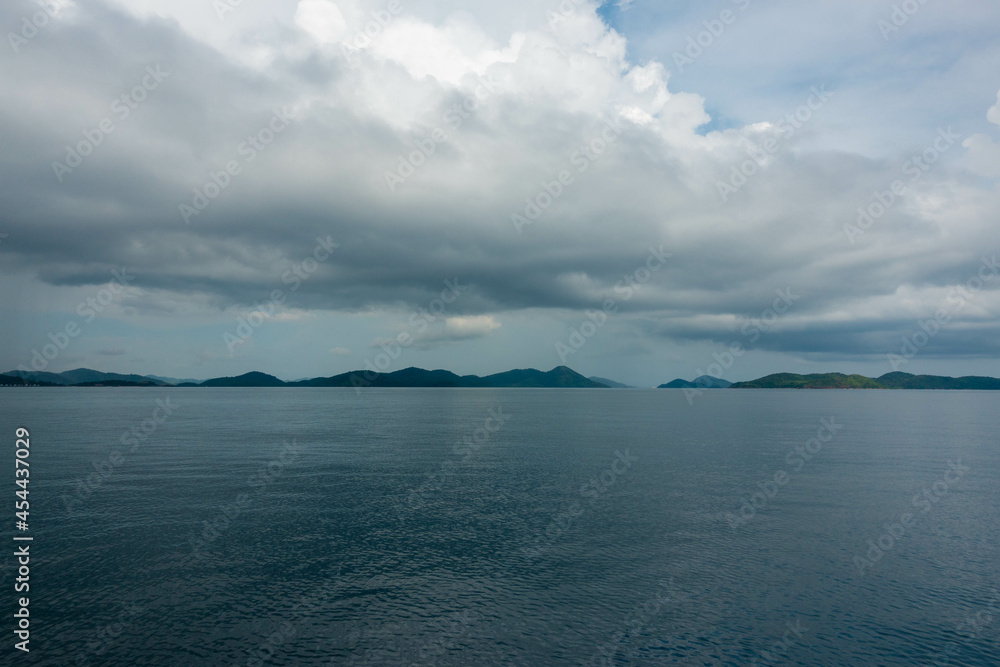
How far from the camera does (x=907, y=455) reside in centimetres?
10162

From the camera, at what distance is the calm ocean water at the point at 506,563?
3111cm

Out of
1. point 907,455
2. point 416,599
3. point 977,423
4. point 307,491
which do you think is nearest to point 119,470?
point 307,491

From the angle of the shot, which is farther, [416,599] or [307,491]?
[307,491]

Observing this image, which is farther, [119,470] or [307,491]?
[119,470]

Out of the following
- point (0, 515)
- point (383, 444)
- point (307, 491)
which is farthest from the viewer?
point (383, 444)

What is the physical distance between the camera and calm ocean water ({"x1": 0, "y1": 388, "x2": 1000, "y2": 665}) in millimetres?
31109

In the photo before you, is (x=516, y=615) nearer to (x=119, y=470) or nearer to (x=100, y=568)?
(x=100, y=568)

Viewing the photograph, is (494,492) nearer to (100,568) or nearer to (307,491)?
(307,491)

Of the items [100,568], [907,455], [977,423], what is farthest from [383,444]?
[977,423]

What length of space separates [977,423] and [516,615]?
225 meters

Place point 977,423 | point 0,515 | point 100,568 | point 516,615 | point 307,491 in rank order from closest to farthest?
point 516,615
point 100,568
point 0,515
point 307,491
point 977,423

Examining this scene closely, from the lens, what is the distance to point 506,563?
42.8 meters

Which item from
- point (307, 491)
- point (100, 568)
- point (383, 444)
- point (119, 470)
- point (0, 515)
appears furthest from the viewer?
point (383, 444)

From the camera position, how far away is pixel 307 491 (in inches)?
2613
